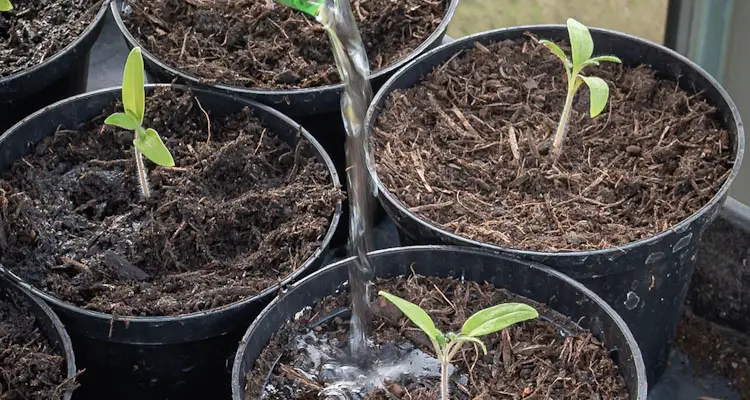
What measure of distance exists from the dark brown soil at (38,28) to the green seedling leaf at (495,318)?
991 mm

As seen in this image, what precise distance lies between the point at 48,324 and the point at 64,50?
2.01ft

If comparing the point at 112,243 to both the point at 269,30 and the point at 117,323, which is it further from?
the point at 269,30

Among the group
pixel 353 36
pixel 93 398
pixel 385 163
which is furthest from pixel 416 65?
pixel 93 398

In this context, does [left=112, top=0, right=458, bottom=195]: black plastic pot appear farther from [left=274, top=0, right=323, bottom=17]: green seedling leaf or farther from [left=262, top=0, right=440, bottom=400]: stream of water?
[left=274, top=0, right=323, bottom=17]: green seedling leaf

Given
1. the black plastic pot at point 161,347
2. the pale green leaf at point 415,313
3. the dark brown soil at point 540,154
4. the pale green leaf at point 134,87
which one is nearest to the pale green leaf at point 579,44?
the dark brown soil at point 540,154

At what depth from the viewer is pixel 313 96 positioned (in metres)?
1.67

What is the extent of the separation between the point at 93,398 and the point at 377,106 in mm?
631

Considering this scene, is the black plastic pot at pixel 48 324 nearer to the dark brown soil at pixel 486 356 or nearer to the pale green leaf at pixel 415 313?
the dark brown soil at pixel 486 356

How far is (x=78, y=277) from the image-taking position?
4.59ft

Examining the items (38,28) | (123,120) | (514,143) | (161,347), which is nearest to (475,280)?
(514,143)

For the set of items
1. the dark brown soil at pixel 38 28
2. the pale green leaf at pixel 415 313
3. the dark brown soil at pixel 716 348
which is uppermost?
the dark brown soil at pixel 38 28

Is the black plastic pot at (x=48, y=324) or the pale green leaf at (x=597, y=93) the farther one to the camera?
the pale green leaf at (x=597, y=93)

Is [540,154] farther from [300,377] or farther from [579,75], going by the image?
[300,377]

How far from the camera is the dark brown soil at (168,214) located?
1.40 metres
